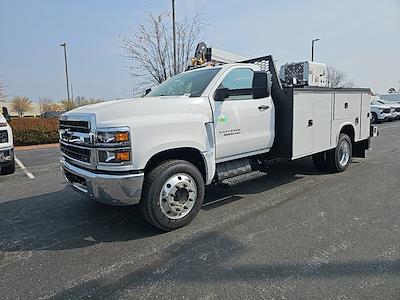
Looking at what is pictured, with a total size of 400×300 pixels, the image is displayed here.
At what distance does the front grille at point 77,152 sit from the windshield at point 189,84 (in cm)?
156

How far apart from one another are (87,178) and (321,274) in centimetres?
260

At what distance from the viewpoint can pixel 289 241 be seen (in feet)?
11.4

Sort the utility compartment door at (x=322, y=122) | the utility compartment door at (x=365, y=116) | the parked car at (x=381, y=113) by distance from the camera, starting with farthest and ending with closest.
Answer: the parked car at (x=381, y=113), the utility compartment door at (x=365, y=116), the utility compartment door at (x=322, y=122)

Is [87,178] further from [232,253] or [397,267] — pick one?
[397,267]

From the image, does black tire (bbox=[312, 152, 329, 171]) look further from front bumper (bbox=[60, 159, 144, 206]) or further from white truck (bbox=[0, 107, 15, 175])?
white truck (bbox=[0, 107, 15, 175])

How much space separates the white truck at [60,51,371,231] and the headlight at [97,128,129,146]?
0.01m

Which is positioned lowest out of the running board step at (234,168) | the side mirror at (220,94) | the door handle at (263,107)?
the running board step at (234,168)

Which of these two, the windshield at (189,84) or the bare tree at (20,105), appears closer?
the windshield at (189,84)

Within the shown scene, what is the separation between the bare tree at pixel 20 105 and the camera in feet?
254

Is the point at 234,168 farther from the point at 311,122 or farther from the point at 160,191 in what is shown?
the point at 311,122

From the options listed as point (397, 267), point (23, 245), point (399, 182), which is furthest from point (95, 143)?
point (399, 182)

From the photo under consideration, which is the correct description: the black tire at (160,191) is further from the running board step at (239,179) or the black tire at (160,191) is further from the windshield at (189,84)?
the windshield at (189,84)

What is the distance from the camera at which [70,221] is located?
4.28 meters

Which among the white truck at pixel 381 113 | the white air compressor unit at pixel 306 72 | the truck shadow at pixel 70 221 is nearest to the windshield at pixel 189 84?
the truck shadow at pixel 70 221
